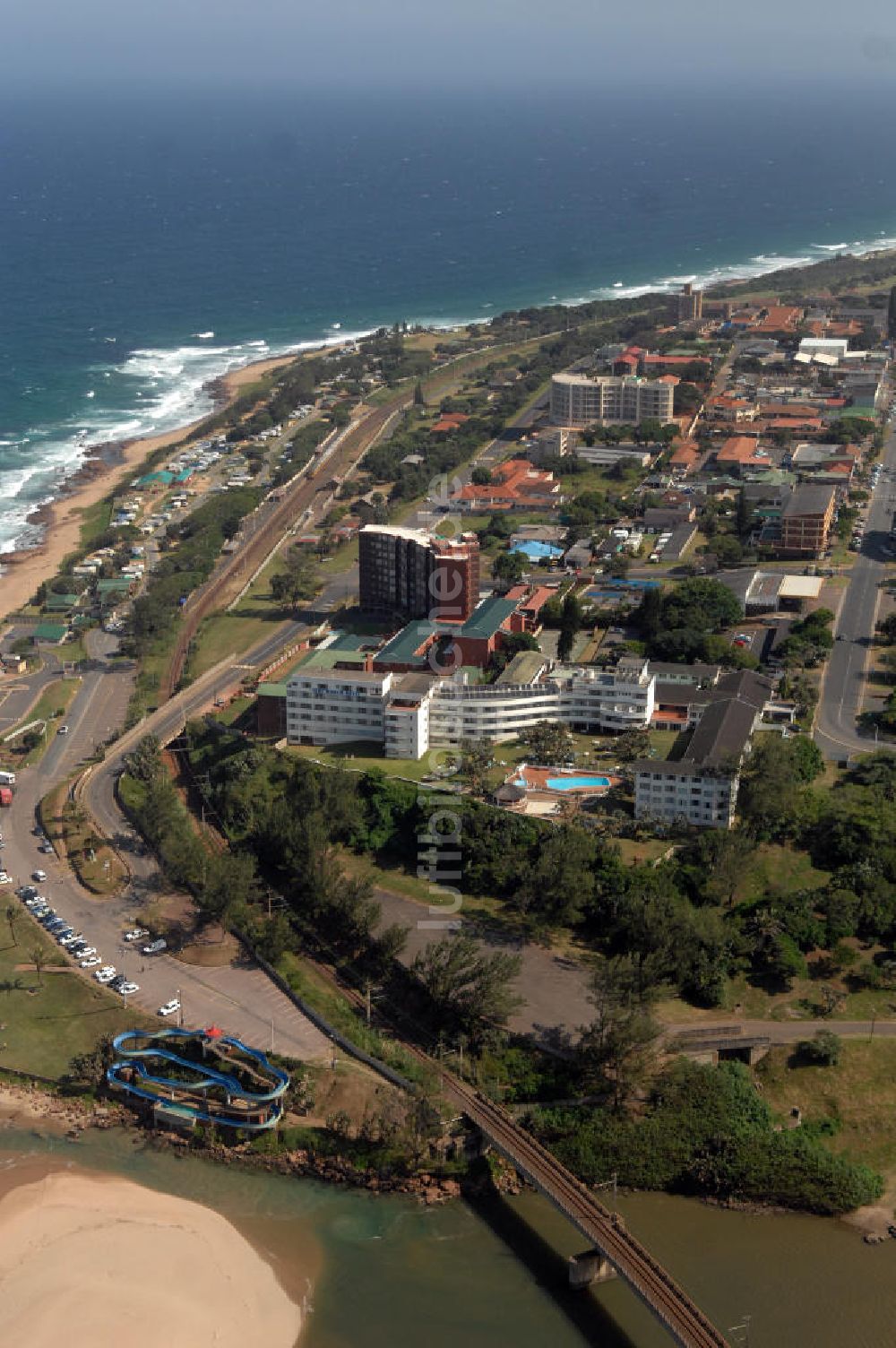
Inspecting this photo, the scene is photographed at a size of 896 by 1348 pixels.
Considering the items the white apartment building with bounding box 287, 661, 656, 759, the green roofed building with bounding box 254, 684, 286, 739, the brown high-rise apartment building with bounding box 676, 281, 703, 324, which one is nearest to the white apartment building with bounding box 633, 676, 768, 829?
the white apartment building with bounding box 287, 661, 656, 759

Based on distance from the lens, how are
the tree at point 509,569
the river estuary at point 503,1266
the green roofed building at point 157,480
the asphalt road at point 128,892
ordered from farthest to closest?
1. the green roofed building at point 157,480
2. the tree at point 509,569
3. the asphalt road at point 128,892
4. the river estuary at point 503,1266

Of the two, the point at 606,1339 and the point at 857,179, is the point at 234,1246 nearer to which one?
the point at 606,1339

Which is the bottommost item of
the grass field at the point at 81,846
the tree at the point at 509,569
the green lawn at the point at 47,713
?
the green lawn at the point at 47,713

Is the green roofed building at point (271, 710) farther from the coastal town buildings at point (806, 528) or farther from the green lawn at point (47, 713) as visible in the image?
the coastal town buildings at point (806, 528)

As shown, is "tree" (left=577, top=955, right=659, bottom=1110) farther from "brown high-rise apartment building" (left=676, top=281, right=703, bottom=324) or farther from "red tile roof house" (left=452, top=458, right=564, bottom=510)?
"brown high-rise apartment building" (left=676, top=281, right=703, bottom=324)

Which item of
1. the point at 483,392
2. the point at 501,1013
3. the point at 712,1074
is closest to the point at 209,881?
the point at 501,1013

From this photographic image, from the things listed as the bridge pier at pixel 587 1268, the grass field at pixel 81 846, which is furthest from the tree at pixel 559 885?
the grass field at pixel 81 846
